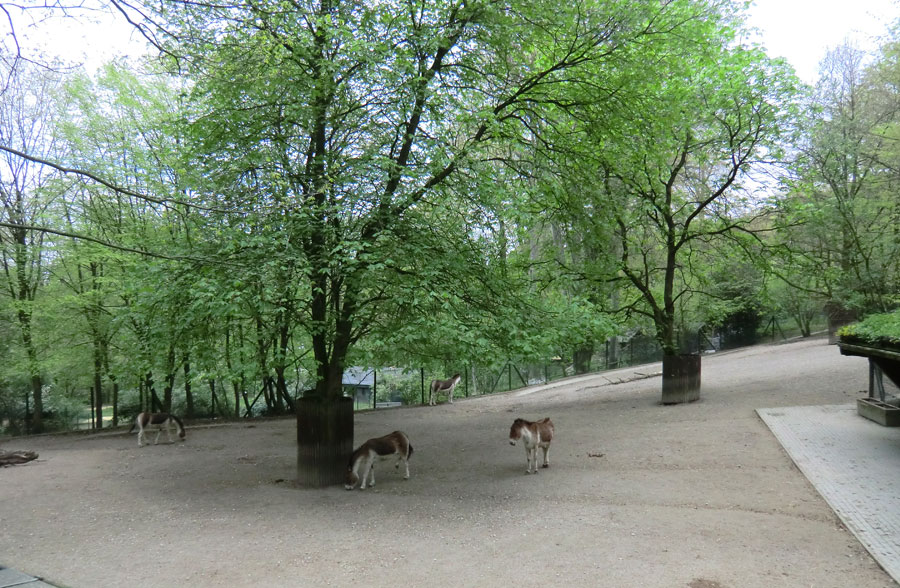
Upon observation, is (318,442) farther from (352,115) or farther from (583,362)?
(583,362)

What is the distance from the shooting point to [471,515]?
804 centimetres

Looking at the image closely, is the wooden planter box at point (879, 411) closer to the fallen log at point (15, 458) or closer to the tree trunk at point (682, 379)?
the tree trunk at point (682, 379)

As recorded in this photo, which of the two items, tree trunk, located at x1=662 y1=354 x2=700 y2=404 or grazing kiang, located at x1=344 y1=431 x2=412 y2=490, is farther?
tree trunk, located at x1=662 y1=354 x2=700 y2=404

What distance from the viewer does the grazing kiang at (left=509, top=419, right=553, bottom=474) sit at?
9.80 meters

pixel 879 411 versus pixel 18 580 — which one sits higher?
pixel 879 411

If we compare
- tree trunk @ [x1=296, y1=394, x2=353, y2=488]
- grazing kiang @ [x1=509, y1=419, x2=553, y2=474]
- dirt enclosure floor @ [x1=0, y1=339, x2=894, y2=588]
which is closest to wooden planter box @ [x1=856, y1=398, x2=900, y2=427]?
dirt enclosure floor @ [x1=0, y1=339, x2=894, y2=588]

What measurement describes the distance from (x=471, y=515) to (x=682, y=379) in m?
9.55

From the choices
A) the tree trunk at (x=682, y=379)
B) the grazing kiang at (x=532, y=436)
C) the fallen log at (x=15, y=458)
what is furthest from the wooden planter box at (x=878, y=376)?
the fallen log at (x=15, y=458)

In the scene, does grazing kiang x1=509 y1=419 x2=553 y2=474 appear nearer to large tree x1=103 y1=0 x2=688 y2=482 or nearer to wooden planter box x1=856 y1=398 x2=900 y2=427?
large tree x1=103 y1=0 x2=688 y2=482

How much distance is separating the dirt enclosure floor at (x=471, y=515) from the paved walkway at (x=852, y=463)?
22cm

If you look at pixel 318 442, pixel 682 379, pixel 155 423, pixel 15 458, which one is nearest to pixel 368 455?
pixel 318 442

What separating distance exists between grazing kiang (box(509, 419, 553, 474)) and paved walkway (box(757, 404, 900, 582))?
391 cm

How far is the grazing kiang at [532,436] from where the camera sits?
32.2 feet

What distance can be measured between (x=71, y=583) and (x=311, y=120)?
694cm
